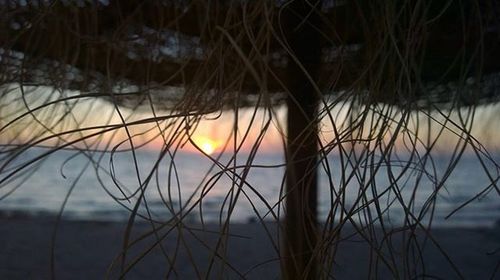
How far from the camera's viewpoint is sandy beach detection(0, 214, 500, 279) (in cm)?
104

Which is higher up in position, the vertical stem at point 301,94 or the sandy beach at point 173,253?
the vertical stem at point 301,94

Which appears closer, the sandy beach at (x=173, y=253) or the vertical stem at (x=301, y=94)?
the vertical stem at (x=301, y=94)

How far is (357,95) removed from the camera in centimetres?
39

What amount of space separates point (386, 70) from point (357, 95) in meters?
0.03

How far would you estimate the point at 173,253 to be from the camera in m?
0.94

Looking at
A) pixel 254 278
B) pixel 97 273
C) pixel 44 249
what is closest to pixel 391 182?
pixel 254 278

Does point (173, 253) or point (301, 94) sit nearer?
point (301, 94)

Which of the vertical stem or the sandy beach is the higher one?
the vertical stem

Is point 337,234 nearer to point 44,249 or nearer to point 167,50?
point 167,50

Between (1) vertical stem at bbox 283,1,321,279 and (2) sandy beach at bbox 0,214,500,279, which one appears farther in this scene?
(2) sandy beach at bbox 0,214,500,279

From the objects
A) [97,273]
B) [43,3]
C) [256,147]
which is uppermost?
[43,3]

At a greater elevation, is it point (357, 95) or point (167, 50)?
point (167, 50)

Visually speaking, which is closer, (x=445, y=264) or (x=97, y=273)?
(x=97, y=273)

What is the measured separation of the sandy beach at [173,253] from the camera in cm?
104
